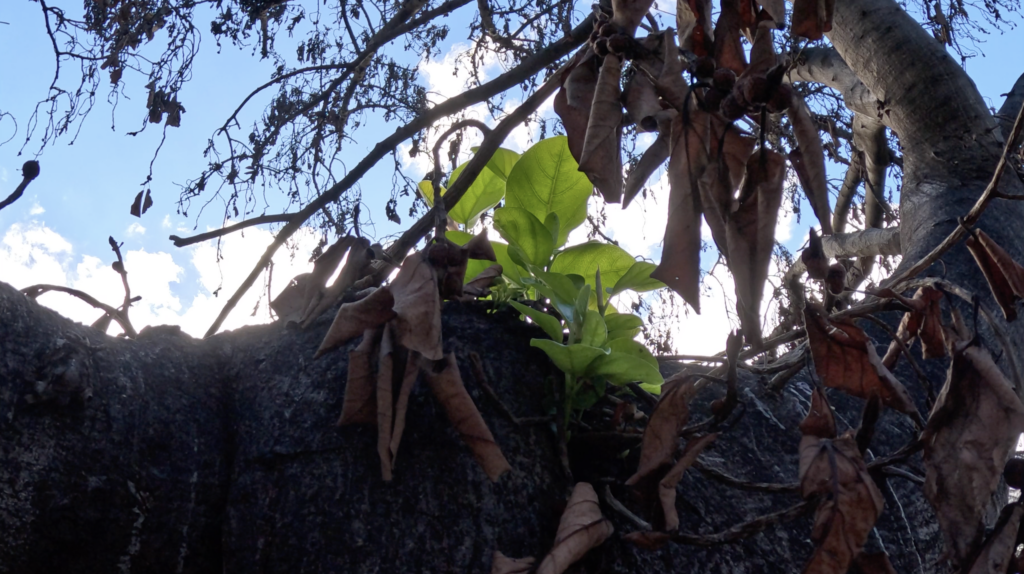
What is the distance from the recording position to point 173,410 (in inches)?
27.7

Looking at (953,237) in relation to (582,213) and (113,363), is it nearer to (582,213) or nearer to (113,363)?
(582,213)

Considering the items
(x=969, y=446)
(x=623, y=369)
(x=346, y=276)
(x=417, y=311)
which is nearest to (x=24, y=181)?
(x=346, y=276)

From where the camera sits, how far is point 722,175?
517 mm

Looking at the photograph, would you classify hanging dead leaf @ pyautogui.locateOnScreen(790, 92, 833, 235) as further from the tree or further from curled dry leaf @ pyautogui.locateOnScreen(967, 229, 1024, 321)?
curled dry leaf @ pyautogui.locateOnScreen(967, 229, 1024, 321)

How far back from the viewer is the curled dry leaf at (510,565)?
581mm

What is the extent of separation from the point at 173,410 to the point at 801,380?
816 mm

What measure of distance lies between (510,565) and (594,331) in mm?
316

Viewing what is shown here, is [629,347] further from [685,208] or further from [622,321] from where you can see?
[685,208]

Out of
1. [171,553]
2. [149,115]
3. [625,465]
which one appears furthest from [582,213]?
[149,115]

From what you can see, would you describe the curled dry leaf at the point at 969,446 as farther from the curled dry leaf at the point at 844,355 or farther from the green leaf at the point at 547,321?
the green leaf at the point at 547,321

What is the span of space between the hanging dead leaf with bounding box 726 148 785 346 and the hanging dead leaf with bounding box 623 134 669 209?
82 millimetres

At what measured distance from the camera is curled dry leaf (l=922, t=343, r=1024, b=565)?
19.5 inches

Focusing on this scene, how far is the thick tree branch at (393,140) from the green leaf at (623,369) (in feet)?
1.53

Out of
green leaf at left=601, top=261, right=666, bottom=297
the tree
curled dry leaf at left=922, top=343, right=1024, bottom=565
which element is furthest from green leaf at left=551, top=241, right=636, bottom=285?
curled dry leaf at left=922, top=343, right=1024, bottom=565
